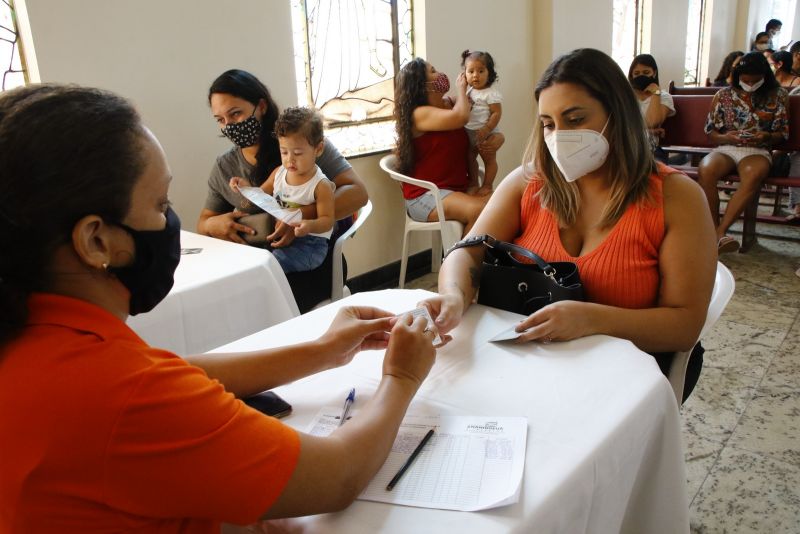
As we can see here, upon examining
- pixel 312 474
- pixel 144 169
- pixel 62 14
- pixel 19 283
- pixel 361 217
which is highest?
pixel 62 14

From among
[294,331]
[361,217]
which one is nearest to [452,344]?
[294,331]

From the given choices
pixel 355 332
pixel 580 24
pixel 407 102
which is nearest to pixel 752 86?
pixel 580 24

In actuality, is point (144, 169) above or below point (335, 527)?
above

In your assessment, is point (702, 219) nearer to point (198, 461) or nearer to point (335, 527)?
point (335, 527)

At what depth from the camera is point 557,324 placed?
4.15 ft

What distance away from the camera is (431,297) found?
142cm

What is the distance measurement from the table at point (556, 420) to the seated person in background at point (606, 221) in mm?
168

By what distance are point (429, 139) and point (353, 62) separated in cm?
68

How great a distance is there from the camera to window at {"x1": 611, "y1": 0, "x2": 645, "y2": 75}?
6.66 m

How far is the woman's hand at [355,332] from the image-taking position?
1194mm

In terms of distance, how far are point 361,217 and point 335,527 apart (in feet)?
6.82

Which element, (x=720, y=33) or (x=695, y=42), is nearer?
(x=695, y=42)

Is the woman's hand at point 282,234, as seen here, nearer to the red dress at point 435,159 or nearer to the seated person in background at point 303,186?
the seated person in background at point 303,186

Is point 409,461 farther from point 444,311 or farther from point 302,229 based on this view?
point 302,229
